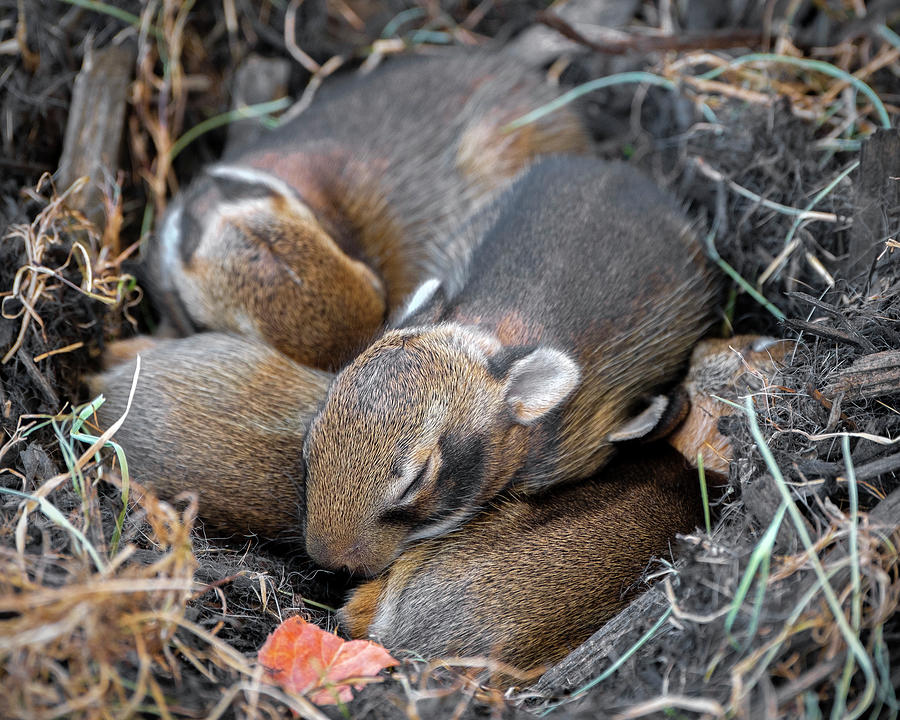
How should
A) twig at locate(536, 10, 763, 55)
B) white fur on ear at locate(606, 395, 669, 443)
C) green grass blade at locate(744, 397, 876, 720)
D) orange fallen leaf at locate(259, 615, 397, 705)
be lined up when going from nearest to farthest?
1. green grass blade at locate(744, 397, 876, 720)
2. orange fallen leaf at locate(259, 615, 397, 705)
3. white fur on ear at locate(606, 395, 669, 443)
4. twig at locate(536, 10, 763, 55)

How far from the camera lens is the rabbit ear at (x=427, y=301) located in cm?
343

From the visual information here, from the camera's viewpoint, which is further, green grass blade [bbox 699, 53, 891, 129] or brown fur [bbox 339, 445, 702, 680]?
green grass blade [bbox 699, 53, 891, 129]

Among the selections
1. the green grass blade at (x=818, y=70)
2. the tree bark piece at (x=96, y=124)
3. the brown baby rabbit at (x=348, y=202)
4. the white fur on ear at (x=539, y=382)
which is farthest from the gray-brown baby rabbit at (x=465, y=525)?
the green grass blade at (x=818, y=70)

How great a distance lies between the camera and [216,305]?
148 inches

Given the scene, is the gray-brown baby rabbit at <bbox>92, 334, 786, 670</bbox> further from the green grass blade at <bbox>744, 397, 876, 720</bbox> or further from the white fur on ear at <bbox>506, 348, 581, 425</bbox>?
the green grass blade at <bbox>744, 397, 876, 720</bbox>

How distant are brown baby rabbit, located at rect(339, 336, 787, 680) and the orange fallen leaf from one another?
0.27 m

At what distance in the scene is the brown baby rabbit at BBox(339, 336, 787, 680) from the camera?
2793 mm

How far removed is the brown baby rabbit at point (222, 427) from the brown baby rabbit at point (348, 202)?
0.26 meters

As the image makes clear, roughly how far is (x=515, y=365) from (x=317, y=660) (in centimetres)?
128

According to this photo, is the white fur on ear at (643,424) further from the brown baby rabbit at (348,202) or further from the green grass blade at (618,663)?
the brown baby rabbit at (348,202)

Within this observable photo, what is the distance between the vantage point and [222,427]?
3.25 m

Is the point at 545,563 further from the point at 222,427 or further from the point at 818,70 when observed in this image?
the point at 818,70

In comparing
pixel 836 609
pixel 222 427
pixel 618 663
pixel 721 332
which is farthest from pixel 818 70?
pixel 222 427

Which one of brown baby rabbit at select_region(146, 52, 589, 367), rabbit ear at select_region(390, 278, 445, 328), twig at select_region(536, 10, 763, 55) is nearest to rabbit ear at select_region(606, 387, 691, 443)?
rabbit ear at select_region(390, 278, 445, 328)
